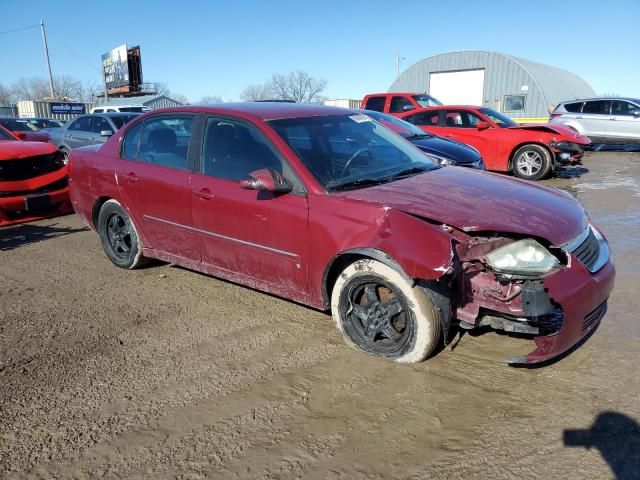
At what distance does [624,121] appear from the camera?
1591 cm

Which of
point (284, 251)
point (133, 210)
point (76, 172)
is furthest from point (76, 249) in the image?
point (284, 251)

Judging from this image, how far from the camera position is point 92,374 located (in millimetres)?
3160

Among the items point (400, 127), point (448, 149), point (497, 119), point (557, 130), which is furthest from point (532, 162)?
point (400, 127)

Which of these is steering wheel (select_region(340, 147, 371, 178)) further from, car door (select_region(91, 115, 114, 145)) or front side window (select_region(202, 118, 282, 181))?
car door (select_region(91, 115, 114, 145))

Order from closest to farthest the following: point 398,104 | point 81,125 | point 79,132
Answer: point 79,132, point 81,125, point 398,104

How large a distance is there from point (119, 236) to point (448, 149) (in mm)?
5239

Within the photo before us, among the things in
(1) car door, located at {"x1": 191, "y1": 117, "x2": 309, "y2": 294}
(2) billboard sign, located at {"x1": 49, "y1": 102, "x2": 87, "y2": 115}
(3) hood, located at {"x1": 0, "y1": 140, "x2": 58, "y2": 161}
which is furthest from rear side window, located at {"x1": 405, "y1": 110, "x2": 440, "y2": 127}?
(2) billboard sign, located at {"x1": 49, "y1": 102, "x2": 87, "y2": 115}

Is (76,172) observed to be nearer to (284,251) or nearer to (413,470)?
(284,251)

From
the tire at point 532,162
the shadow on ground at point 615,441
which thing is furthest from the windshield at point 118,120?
the shadow on ground at point 615,441

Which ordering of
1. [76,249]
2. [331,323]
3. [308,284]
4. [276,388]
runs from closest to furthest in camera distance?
[276,388]
[308,284]
[331,323]
[76,249]

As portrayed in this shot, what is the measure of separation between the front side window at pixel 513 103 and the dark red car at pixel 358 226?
34.1m

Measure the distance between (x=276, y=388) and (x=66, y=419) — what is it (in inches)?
44.8

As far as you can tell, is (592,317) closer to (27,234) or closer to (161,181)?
(161,181)

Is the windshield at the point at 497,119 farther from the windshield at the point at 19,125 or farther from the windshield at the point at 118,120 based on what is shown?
the windshield at the point at 19,125
